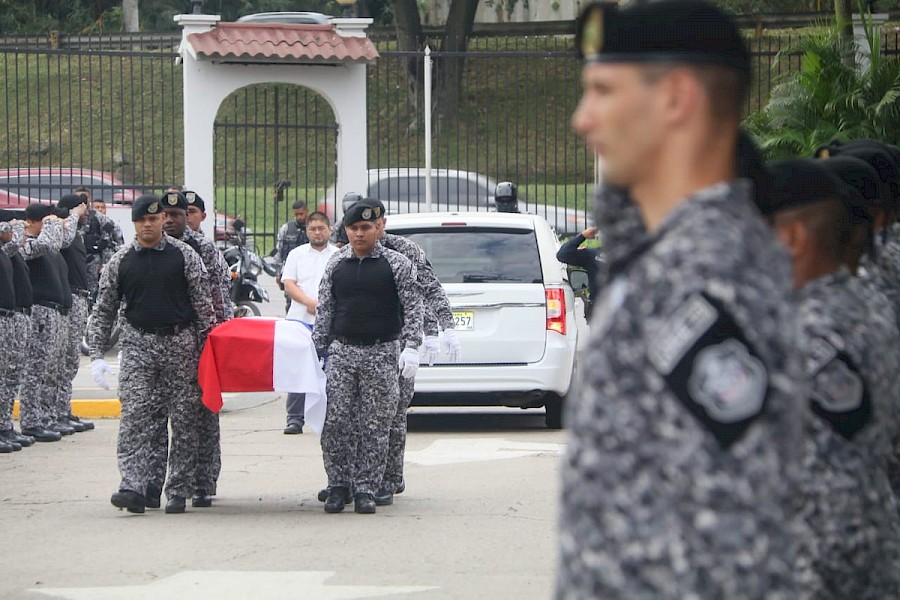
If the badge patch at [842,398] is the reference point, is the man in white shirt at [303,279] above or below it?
below

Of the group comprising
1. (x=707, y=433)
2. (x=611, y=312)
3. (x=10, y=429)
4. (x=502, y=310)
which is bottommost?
(x=10, y=429)

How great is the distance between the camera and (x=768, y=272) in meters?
2.48

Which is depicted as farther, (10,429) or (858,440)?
(10,429)

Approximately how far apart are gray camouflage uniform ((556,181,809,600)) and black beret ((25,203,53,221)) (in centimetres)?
1080

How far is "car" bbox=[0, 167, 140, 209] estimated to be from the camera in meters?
22.2

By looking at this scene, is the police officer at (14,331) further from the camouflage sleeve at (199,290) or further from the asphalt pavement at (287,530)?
the camouflage sleeve at (199,290)

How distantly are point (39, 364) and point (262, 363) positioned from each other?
398 centimetres

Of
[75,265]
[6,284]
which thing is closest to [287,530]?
[6,284]

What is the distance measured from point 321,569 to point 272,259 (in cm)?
1477

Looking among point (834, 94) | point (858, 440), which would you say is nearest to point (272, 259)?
point (834, 94)

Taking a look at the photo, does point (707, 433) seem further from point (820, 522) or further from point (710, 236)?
point (820, 522)

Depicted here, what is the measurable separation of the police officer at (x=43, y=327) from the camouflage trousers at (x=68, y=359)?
12cm

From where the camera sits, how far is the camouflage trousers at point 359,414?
948 centimetres

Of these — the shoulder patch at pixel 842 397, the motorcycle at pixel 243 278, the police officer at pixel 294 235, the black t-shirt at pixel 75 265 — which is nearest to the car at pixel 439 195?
the motorcycle at pixel 243 278
